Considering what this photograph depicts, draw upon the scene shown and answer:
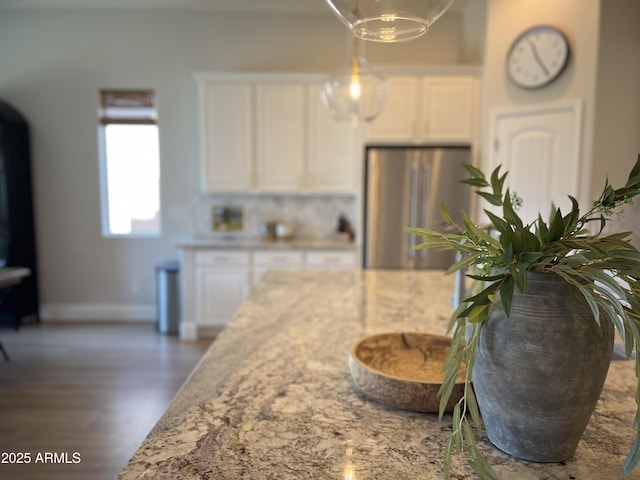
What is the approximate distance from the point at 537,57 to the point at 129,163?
399cm

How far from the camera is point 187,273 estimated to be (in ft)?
13.8

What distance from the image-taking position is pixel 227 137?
4.34 meters

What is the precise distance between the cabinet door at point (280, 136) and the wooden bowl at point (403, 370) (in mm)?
3230

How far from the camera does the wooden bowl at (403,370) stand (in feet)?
3.26

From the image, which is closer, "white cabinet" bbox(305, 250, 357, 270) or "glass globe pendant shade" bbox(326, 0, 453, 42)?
"glass globe pendant shade" bbox(326, 0, 453, 42)

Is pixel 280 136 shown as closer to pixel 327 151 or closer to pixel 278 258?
pixel 327 151

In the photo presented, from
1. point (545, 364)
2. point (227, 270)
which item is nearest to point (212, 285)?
point (227, 270)

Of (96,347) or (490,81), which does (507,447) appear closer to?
(490,81)

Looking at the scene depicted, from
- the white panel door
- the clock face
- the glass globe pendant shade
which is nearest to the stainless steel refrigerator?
the white panel door

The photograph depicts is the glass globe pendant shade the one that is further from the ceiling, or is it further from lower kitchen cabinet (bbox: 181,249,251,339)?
the ceiling

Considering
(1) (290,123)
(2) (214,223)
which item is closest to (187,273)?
(2) (214,223)

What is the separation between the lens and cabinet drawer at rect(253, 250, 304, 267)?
4.21 metres

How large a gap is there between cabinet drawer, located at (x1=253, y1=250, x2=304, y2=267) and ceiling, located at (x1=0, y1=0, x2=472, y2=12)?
2398mm

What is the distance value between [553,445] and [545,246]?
35cm
